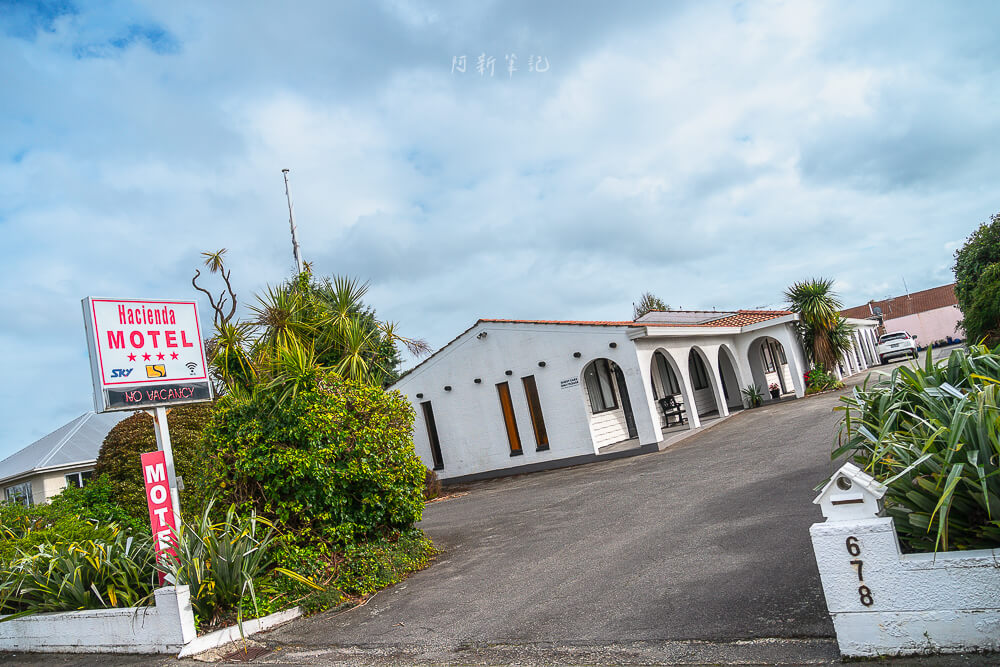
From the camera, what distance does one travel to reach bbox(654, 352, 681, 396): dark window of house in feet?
79.2

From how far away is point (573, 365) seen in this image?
59.6 feet

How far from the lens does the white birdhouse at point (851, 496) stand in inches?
159

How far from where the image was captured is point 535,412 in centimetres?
1894

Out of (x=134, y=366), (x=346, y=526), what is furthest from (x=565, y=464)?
(x=134, y=366)

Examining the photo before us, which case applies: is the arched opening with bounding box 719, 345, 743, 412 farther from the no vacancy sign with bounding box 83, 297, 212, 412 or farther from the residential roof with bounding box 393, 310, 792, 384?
the no vacancy sign with bounding box 83, 297, 212, 412

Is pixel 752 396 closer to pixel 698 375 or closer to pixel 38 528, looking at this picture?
pixel 698 375

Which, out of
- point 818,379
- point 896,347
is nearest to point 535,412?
point 818,379

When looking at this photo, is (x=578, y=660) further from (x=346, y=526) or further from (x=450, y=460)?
(x=450, y=460)

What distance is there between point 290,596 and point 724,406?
55.2 feet

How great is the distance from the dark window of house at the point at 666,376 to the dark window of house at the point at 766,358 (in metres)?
4.92

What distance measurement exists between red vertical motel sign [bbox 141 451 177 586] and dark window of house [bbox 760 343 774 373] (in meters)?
23.9

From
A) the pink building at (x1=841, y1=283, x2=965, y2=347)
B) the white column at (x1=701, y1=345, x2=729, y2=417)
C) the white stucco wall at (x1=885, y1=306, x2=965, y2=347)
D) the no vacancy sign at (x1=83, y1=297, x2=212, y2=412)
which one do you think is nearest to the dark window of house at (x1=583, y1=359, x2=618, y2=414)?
the white column at (x1=701, y1=345, x2=729, y2=417)

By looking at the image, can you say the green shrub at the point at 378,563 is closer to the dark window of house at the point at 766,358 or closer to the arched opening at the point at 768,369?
the arched opening at the point at 768,369

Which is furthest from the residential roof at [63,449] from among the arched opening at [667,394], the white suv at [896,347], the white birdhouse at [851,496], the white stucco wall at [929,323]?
the white stucco wall at [929,323]
